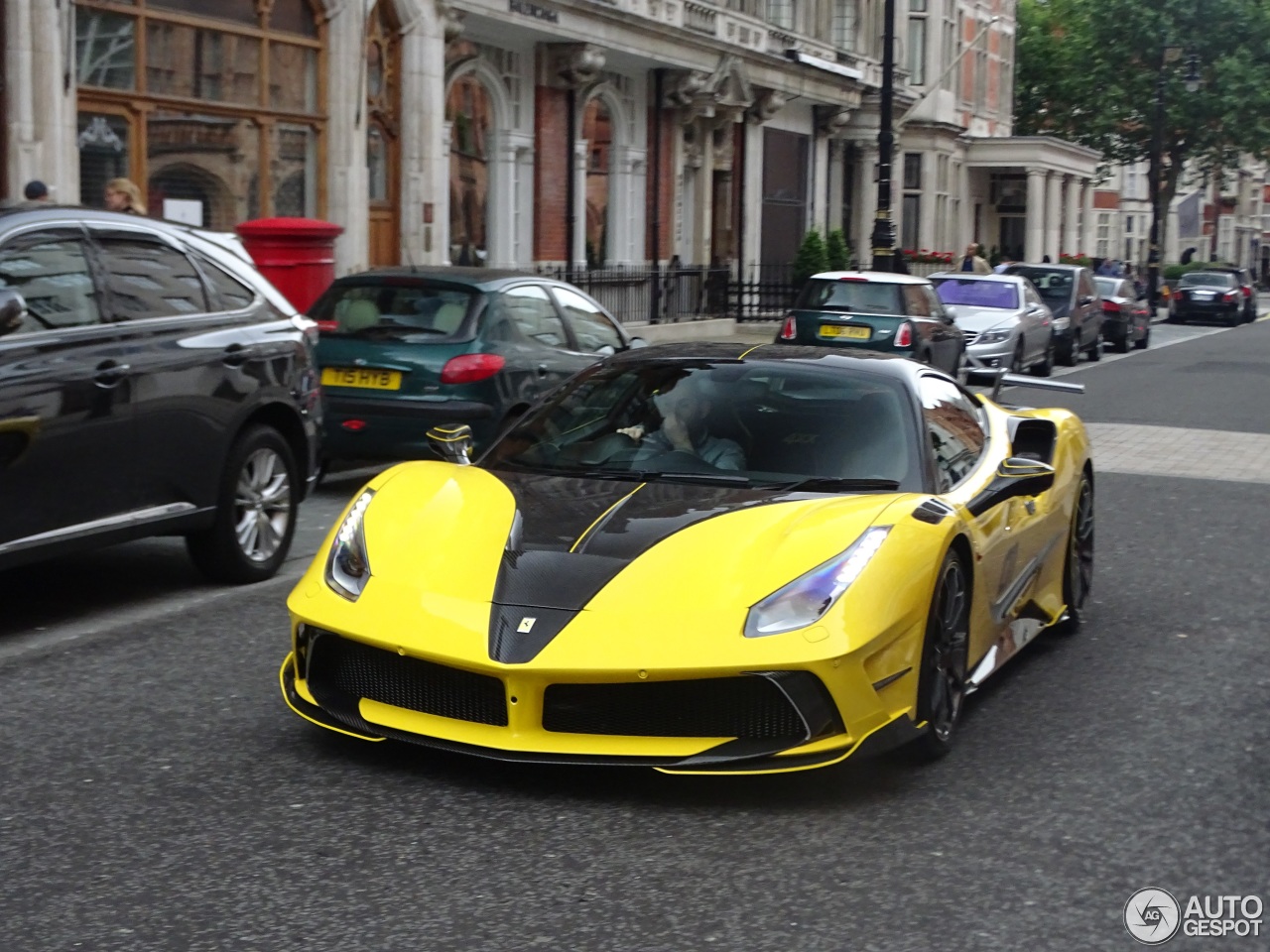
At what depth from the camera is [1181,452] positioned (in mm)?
15508

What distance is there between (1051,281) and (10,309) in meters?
24.3

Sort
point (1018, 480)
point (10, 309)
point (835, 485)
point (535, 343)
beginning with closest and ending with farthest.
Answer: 1. point (835, 485)
2. point (1018, 480)
3. point (10, 309)
4. point (535, 343)

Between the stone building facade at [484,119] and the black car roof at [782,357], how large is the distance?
11.6m

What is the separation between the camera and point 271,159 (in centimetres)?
2084

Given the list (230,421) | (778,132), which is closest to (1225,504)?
(230,421)

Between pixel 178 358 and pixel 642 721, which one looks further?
pixel 178 358

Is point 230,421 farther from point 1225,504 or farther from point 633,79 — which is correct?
point 633,79

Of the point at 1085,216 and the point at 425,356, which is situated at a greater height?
the point at 1085,216

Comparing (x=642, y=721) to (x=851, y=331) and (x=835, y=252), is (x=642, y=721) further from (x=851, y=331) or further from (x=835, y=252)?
(x=835, y=252)

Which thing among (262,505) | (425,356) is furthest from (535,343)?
(262,505)

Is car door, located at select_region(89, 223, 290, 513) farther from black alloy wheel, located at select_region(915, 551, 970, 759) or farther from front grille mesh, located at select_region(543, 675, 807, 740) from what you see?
black alloy wheel, located at select_region(915, 551, 970, 759)

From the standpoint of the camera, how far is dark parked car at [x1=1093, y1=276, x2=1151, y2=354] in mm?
33625

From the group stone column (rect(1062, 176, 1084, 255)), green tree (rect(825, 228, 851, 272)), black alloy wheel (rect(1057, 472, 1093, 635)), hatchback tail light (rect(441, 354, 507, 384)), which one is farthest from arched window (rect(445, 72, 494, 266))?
stone column (rect(1062, 176, 1084, 255))

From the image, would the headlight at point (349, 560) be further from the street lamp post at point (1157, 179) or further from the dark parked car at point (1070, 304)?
the street lamp post at point (1157, 179)
